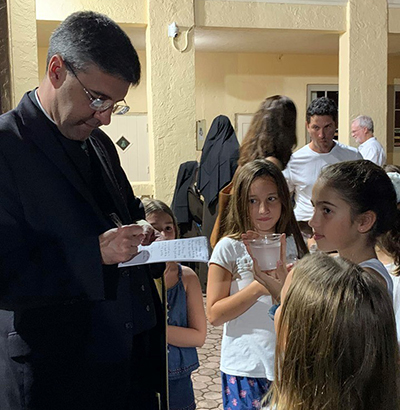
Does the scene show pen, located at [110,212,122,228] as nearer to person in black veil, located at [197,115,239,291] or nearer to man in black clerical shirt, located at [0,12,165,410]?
man in black clerical shirt, located at [0,12,165,410]

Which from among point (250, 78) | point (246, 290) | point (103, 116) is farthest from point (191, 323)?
point (250, 78)

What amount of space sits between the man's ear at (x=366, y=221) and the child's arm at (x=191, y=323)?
0.73 meters

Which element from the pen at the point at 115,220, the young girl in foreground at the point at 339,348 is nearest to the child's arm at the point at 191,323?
the pen at the point at 115,220

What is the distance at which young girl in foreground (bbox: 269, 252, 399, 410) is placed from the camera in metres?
→ 1.03

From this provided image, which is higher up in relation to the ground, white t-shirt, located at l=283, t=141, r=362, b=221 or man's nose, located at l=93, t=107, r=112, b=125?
man's nose, located at l=93, t=107, r=112, b=125

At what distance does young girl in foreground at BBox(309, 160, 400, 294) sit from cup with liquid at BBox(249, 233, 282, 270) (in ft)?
0.48

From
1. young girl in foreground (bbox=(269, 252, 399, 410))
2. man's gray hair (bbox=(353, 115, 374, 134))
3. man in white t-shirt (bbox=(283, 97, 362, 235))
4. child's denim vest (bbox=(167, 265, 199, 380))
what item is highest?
man's gray hair (bbox=(353, 115, 374, 134))

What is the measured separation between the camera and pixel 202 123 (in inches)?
253

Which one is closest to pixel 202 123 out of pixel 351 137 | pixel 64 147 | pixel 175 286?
pixel 351 137

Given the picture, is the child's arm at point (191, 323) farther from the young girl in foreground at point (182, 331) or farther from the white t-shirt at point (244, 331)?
the white t-shirt at point (244, 331)

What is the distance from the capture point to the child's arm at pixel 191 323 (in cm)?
201

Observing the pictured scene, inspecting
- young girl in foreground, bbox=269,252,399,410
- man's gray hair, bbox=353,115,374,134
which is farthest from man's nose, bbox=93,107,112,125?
man's gray hair, bbox=353,115,374,134

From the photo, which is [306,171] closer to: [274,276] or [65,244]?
[274,276]

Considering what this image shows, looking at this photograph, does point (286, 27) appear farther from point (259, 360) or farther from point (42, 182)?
point (42, 182)
